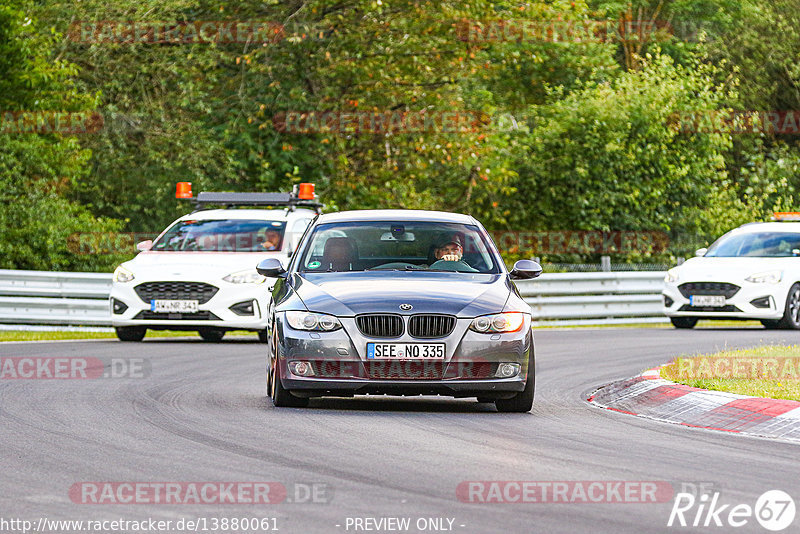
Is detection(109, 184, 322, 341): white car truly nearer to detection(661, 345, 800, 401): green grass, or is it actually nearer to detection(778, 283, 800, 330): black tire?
detection(661, 345, 800, 401): green grass

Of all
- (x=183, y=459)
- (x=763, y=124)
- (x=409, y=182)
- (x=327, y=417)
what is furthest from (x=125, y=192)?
(x=763, y=124)

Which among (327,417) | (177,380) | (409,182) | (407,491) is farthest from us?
(409,182)

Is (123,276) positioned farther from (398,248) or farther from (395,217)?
(398,248)

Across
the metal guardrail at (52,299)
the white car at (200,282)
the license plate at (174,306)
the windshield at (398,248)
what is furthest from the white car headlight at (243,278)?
the windshield at (398,248)

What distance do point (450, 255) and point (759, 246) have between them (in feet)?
47.1

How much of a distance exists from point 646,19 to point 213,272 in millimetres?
39625

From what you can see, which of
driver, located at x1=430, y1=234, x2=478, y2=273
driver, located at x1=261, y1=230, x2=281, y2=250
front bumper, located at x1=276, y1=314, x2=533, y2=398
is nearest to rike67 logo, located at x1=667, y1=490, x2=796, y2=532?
front bumper, located at x1=276, y1=314, x2=533, y2=398

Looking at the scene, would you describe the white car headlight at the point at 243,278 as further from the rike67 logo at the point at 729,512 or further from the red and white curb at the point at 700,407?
the rike67 logo at the point at 729,512

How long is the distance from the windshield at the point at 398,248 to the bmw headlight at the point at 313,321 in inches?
38.4

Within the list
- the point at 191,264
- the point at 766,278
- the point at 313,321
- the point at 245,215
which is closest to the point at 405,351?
the point at 313,321

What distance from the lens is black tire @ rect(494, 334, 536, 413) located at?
11750mm

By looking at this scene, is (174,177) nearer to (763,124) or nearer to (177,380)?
(177,380)

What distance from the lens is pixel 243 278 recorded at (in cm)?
2039

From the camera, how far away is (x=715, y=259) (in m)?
25.8
